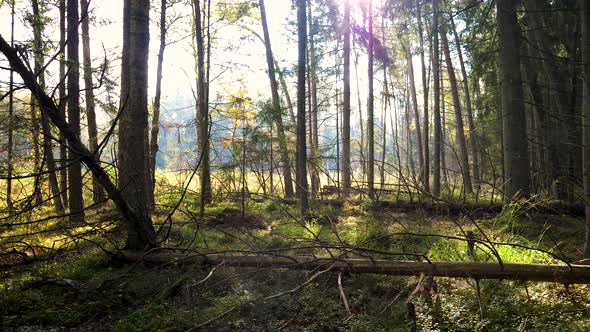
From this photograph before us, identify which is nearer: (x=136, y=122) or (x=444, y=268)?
(x=444, y=268)

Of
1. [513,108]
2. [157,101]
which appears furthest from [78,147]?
[157,101]

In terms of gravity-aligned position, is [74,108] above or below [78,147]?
above

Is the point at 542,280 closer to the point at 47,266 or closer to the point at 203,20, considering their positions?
the point at 47,266

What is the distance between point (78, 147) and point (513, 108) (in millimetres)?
7712

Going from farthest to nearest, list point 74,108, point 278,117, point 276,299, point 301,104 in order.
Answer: point 278,117, point 301,104, point 74,108, point 276,299

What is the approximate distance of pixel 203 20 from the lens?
543 inches

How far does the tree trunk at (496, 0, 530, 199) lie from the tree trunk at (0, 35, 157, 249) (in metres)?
6.81

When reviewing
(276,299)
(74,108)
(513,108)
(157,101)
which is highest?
(157,101)

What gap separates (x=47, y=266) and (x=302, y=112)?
6147 mm

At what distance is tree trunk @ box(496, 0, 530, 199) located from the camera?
741 cm

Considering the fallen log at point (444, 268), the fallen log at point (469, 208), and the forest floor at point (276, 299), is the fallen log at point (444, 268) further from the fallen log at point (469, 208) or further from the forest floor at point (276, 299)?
the fallen log at point (469, 208)

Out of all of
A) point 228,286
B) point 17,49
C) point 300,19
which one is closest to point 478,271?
point 228,286

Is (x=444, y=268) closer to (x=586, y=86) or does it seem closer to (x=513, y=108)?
(x=586, y=86)

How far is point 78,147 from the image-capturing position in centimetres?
411
